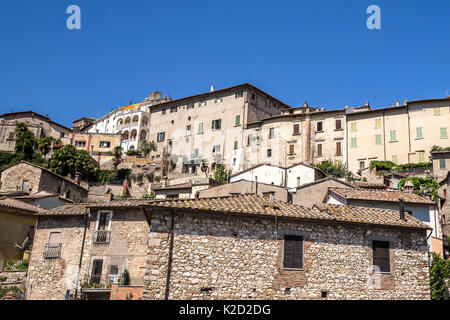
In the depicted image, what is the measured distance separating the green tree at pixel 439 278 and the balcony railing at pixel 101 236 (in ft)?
60.0

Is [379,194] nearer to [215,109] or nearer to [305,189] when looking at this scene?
[305,189]

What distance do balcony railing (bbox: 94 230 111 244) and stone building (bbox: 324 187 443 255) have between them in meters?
13.9

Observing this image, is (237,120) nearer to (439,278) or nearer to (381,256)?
(439,278)

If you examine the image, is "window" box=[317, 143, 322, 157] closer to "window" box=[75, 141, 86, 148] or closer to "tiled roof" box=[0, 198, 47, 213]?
"tiled roof" box=[0, 198, 47, 213]

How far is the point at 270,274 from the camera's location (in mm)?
16797

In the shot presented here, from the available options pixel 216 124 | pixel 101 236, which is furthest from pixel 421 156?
pixel 101 236

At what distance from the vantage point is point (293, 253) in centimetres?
1716

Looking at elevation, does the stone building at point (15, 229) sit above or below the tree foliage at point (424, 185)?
below

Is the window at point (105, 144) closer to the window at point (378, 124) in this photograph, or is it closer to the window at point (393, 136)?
the window at point (378, 124)

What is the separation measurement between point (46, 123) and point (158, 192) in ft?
168

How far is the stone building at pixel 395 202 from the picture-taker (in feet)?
93.6

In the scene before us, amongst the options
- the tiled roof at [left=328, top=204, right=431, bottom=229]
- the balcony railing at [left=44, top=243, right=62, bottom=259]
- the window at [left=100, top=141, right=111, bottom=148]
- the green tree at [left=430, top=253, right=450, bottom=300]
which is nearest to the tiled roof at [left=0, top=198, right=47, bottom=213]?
the balcony railing at [left=44, top=243, right=62, bottom=259]

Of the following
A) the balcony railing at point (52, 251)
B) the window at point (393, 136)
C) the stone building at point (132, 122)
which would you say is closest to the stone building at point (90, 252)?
the balcony railing at point (52, 251)
